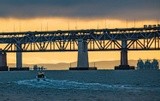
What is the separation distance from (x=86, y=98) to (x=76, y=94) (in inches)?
296

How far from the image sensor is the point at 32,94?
344 feet

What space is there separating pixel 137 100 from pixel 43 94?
20.3m

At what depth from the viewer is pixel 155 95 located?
9706cm

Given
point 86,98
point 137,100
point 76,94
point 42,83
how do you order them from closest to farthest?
point 137,100 < point 86,98 < point 76,94 < point 42,83

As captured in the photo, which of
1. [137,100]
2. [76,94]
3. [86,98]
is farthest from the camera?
[76,94]

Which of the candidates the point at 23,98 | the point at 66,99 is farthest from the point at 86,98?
the point at 23,98

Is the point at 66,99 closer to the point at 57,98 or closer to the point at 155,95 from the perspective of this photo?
the point at 57,98

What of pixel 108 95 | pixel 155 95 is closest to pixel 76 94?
pixel 108 95

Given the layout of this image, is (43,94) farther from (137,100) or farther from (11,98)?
(137,100)

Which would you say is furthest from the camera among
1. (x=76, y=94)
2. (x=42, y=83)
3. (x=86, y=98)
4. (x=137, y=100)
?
(x=42, y=83)

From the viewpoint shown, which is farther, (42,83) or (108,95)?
(42,83)

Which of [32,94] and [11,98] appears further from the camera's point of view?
[32,94]

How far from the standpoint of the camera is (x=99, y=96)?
322 feet

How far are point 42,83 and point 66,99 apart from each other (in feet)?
166
